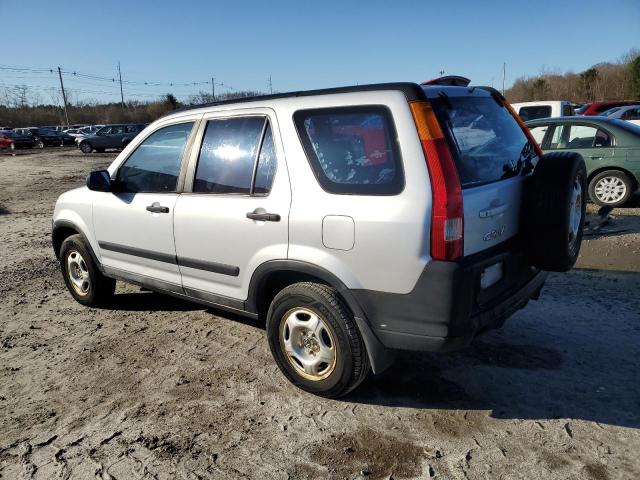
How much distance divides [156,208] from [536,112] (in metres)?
12.3

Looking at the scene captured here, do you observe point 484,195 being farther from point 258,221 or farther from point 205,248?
point 205,248

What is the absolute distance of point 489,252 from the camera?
9.01 ft

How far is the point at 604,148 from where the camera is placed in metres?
8.05

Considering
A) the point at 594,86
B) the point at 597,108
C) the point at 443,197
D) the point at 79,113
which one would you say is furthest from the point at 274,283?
the point at 79,113

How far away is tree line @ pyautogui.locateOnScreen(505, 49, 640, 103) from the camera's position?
39000 mm

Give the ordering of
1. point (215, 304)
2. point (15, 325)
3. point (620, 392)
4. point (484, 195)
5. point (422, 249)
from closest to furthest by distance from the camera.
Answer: point (422, 249)
point (484, 195)
point (620, 392)
point (215, 304)
point (15, 325)

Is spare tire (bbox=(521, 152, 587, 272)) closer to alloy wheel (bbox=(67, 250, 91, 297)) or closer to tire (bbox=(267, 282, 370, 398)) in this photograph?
tire (bbox=(267, 282, 370, 398))

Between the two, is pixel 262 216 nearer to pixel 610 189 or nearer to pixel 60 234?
pixel 60 234

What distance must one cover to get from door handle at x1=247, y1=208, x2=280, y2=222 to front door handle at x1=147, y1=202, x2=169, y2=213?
0.89m

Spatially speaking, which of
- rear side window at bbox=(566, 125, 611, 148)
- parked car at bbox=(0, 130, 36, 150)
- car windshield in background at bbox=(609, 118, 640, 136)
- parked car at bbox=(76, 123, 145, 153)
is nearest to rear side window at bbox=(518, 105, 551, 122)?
car windshield in background at bbox=(609, 118, 640, 136)

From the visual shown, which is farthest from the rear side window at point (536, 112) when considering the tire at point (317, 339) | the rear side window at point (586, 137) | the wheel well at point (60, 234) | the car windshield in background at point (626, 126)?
the tire at point (317, 339)

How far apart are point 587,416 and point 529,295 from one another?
0.75 metres

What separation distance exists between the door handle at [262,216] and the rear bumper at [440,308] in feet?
2.23

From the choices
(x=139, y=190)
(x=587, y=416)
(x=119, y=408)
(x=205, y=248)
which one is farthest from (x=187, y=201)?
(x=587, y=416)
